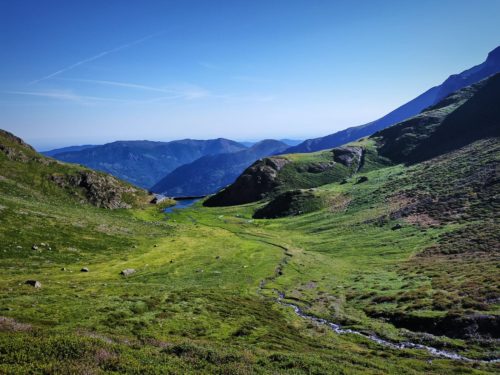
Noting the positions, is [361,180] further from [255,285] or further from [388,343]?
[388,343]

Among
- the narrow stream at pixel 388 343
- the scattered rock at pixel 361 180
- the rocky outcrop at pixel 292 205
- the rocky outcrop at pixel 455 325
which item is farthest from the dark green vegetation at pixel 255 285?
the scattered rock at pixel 361 180

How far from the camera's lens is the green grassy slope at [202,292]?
23484 mm

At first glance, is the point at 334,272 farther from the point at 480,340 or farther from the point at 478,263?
the point at 480,340

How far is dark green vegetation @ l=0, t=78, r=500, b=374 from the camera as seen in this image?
2570cm

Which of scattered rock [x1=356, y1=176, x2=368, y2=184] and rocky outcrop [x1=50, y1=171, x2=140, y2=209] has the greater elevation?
rocky outcrop [x1=50, y1=171, x2=140, y2=209]

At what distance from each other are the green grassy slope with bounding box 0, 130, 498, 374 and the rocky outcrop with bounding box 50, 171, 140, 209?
12.2 metres

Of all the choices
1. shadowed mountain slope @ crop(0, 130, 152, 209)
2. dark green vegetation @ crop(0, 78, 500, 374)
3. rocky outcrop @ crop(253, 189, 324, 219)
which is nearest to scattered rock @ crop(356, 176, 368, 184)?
rocky outcrop @ crop(253, 189, 324, 219)

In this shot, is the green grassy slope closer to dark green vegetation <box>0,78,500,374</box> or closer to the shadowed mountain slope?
dark green vegetation <box>0,78,500,374</box>

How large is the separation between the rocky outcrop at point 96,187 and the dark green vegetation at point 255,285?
2194mm

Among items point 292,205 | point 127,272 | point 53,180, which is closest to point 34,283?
point 127,272

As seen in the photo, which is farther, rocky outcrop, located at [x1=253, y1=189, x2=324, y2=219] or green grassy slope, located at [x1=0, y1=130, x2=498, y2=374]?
rocky outcrop, located at [x1=253, y1=189, x2=324, y2=219]

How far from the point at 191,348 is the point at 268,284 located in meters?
45.8

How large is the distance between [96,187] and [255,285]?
377 ft

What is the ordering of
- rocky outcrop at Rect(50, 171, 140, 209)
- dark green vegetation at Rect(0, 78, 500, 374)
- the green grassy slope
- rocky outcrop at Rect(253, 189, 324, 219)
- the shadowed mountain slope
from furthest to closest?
rocky outcrop at Rect(253, 189, 324, 219) < rocky outcrop at Rect(50, 171, 140, 209) < the shadowed mountain slope < dark green vegetation at Rect(0, 78, 500, 374) < the green grassy slope
